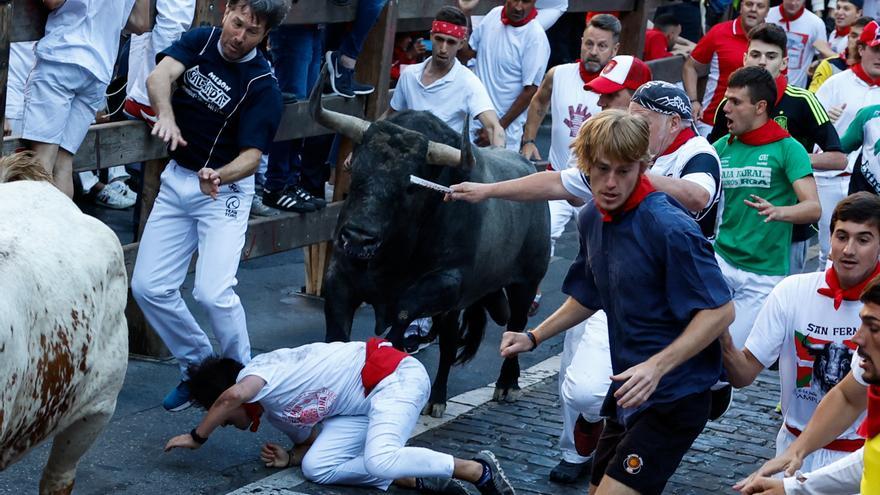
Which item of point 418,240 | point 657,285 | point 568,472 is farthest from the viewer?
point 418,240

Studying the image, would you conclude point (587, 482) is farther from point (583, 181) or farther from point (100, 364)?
point (100, 364)

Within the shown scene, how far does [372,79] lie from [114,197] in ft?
7.77

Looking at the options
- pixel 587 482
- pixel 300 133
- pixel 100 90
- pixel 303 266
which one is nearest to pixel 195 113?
pixel 100 90

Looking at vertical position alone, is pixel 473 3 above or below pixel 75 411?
above

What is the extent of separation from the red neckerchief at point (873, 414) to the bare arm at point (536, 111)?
5869 millimetres

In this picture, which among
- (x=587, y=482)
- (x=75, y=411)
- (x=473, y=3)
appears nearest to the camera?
(x=75, y=411)

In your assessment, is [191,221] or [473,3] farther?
[473,3]

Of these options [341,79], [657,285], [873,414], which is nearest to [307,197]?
[341,79]

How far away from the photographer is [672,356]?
5.10 metres

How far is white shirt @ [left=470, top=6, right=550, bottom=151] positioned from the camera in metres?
11.3

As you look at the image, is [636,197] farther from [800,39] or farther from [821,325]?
[800,39]

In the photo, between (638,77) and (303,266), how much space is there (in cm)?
426

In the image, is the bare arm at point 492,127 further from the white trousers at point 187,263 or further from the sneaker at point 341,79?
the white trousers at point 187,263

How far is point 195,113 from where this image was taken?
7.73 meters
